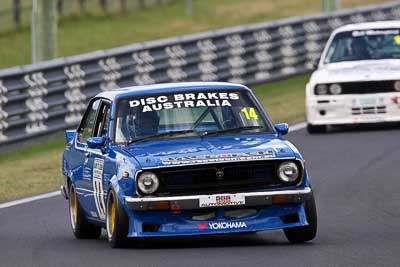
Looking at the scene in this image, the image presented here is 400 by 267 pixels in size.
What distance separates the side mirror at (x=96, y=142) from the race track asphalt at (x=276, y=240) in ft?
2.61

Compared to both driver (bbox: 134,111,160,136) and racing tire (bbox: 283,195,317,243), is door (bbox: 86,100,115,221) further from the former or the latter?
racing tire (bbox: 283,195,317,243)

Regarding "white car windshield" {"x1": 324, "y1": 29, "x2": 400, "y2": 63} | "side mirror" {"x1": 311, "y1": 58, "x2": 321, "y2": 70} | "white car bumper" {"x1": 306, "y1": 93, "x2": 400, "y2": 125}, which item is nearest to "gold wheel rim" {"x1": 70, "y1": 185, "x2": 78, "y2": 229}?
"white car bumper" {"x1": 306, "y1": 93, "x2": 400, "y2": 125}

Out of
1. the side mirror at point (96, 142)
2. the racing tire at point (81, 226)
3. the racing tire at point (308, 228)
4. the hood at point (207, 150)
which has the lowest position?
the racing tire at point (81, 226)

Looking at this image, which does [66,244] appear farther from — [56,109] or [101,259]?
[56,109]

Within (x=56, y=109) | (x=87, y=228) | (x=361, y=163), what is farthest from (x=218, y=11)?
(x=87, y=228)

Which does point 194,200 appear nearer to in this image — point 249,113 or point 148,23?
point 249,113

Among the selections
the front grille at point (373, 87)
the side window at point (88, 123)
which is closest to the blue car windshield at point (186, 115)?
the side window at point (88, 123)

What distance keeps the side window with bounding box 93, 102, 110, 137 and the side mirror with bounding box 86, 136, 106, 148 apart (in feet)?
0.60

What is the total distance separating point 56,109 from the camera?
76.0ft

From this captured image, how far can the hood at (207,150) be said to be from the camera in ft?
36.7

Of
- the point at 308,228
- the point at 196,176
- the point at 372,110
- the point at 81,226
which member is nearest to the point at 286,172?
the point at 308,228

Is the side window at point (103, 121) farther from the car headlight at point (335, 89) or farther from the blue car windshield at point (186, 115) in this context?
the car headlight at point (335, 89)

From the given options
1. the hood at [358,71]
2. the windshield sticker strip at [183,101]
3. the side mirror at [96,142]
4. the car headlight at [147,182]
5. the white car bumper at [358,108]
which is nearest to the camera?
the car headlight at [147,182]

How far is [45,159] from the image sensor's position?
66.9 ft
